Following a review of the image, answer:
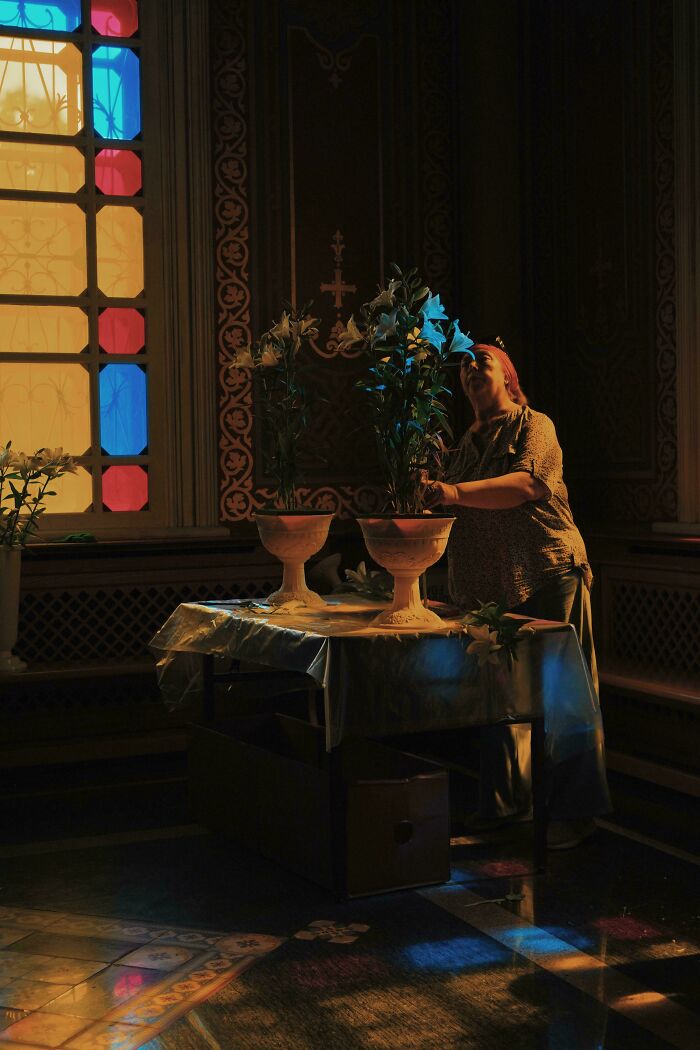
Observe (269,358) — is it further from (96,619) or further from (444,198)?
(444,198)

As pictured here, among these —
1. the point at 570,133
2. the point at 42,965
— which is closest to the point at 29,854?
the point at 42,965

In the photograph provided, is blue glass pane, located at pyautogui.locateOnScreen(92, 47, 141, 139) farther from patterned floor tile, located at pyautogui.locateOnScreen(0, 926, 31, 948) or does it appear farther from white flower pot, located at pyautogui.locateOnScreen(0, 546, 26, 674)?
patterned floor tile, located at pyautogui.locateOnScreen(0, 926, 31, 948)

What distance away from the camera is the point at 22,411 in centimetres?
579

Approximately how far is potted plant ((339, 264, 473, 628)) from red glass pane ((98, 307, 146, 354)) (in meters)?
2.30

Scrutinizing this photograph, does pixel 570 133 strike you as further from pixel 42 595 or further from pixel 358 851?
pixel 358 851

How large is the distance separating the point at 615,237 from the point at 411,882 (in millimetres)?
3228

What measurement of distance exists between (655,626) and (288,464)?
6.35ft

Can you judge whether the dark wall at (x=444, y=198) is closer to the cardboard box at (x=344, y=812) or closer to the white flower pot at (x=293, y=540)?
the white flower pot at (x=293, y=540)

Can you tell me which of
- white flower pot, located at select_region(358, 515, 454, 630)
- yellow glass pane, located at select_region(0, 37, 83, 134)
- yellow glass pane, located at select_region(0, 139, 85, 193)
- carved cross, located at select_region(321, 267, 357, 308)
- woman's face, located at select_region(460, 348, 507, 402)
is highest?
yellow glass pane, located at select_region(0, 37, 83, 134)

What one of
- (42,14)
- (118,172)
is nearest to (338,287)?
(118,172)

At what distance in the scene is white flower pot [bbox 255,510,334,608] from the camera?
13.9ft

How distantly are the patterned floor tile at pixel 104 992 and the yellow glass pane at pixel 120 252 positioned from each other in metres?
3.44

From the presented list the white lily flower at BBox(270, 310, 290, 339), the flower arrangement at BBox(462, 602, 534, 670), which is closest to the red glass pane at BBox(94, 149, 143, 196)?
the white lily flower at BBox(270, 310, 290, 339)

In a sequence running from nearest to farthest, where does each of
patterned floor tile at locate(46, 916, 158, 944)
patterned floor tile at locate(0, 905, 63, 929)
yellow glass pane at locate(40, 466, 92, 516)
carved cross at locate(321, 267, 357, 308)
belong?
1. patterned floor tile at locate(46, 916, 158, 944)
2. patterned floor tile at locate(0, 905, 63, 929)
3. yellow glass pane at locate(40, 466, 92, 516)
4. carved cross at locate(321, 267, 357, 308)
